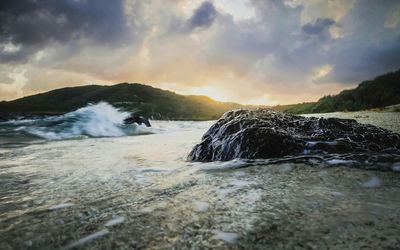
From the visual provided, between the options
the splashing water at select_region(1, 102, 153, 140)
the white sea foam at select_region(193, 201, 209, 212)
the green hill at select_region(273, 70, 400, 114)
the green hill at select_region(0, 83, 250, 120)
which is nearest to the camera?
the white sea foam at select_region(193, 201, 209, 212)

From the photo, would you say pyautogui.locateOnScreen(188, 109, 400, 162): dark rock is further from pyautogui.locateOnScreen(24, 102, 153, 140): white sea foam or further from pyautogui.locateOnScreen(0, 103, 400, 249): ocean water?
pyautogui.locateOnScreen(24, 102, 153, 140): white sea foam

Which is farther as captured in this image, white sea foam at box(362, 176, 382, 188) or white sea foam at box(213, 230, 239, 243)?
white sea foam at box(362, 176, 382, 188)

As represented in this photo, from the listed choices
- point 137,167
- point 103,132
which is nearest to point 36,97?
point 103,132

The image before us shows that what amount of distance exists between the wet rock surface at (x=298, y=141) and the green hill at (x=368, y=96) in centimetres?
3214

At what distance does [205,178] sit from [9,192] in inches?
77.5

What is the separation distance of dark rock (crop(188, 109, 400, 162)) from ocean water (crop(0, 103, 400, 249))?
0.58 m

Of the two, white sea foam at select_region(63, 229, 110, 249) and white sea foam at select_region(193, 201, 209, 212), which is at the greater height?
white sea foam at select_region(193, 201, 209, 212)

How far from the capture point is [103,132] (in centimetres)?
1506

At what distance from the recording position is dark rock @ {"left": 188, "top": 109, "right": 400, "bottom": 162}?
4.35 m

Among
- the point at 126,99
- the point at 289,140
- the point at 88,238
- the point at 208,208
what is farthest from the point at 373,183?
the point at 126,99

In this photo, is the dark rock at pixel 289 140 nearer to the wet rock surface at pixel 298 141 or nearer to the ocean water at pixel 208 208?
the wet rock surface at pixel 298 141

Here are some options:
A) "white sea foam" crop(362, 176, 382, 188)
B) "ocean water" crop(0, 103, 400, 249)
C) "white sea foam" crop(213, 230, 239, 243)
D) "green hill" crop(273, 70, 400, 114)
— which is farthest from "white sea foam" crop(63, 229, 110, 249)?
"green hill" crop(273, 70, 400, 114)

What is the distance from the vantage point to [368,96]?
3819cm

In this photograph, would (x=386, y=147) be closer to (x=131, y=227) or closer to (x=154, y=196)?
(x=154, y=196)
